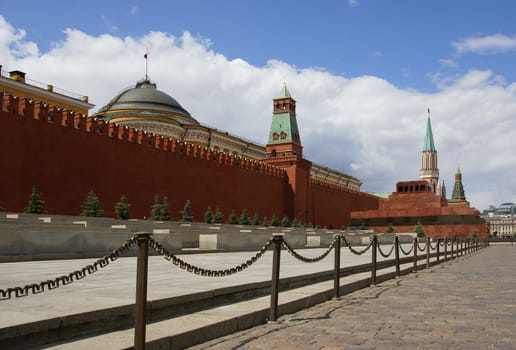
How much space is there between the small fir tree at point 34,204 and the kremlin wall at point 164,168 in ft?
2.45

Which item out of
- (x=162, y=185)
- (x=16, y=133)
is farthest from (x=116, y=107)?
(x=16, y=133)

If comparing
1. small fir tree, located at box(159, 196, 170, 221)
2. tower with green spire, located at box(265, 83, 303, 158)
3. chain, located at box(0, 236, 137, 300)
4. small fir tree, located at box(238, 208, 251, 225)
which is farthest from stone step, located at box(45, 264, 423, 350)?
tower with green spire, located at box(265, 83, 303, 158)

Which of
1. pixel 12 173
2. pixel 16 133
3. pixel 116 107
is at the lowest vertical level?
pixel 12 173

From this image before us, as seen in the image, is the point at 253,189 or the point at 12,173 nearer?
the point at 12,173

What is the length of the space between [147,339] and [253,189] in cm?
2978

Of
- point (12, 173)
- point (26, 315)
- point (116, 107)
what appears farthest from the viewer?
point (116, 107)

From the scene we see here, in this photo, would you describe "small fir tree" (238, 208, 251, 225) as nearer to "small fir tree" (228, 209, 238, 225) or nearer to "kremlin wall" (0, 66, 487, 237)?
"small fir tree" (228, 209, 238, 225)

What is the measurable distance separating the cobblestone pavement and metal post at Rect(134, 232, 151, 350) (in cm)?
69

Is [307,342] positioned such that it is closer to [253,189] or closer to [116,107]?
[253,189]

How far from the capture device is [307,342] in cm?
420

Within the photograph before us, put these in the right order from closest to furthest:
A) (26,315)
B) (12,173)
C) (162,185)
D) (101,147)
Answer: (26,315) → (12,173) → (101,147) → (162,185)

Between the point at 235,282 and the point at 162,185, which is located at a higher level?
the point at 162,185

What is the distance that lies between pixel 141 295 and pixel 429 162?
104 metres

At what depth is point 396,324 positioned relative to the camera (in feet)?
16.5
